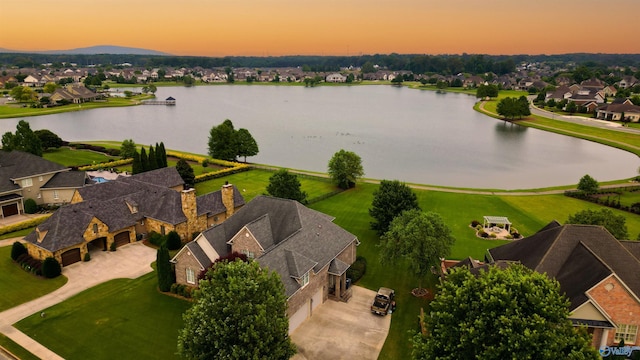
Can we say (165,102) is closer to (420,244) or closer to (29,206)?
(29,206)

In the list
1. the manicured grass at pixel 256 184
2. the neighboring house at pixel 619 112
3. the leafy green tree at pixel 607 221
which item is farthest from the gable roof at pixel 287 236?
the neighboring house at pixel 619 112

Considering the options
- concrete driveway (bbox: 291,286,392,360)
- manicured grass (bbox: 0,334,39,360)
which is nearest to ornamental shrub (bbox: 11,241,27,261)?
manicured grass (bbox: 0,334,39,360)

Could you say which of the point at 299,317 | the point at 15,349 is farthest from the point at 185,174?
the point at 299,317

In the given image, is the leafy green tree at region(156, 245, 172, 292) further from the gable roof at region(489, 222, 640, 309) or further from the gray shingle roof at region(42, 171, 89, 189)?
the gray shingle roof at region(42, 171, 89, 189)

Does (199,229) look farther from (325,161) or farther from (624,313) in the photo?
(325,161)

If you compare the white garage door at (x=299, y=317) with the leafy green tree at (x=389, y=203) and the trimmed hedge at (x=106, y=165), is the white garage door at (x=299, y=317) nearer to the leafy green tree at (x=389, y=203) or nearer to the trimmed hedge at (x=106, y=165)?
the leafy green tree at (x=389, y=203)

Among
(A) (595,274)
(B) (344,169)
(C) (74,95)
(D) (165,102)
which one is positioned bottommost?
(B) (344,169)

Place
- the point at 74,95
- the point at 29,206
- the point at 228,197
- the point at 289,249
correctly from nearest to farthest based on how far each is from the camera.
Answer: the point at 289,249
the point at 228,197
the point at 29,206
the point at 74,95
